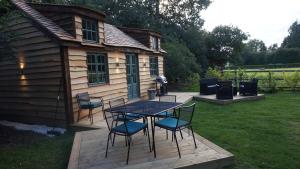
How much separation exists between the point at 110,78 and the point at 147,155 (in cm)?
499

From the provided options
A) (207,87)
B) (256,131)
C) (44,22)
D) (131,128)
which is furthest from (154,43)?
(131,128)

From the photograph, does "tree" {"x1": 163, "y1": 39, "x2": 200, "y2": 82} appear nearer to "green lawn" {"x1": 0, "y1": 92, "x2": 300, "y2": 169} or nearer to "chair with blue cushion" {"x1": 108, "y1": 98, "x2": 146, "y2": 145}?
"green lawn" {"x1": 0, "y1": 92, "x2": 300, "y2": 169}

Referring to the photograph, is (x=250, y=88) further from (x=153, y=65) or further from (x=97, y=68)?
(x=97, y=68)

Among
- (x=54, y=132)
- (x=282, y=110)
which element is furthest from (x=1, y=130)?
(x=282, y=110)

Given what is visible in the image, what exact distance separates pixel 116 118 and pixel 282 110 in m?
5.57

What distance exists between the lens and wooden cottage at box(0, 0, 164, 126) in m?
6.84

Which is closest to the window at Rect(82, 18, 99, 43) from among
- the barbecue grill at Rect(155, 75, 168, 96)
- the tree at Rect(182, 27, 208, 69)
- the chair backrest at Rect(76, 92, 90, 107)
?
the chair backrest at Rect(76, 92, 90, 107)

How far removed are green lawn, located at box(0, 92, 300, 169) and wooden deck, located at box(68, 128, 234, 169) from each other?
1.04ft

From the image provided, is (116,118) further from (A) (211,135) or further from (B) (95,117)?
(B) (95,117)

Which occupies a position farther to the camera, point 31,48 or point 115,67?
point 115,67

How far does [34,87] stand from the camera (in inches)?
301

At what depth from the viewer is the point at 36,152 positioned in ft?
16.7

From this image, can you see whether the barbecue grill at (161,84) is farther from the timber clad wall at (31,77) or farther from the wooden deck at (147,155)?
the wooden deck at (147,155)

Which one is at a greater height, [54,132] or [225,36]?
[225,36]
